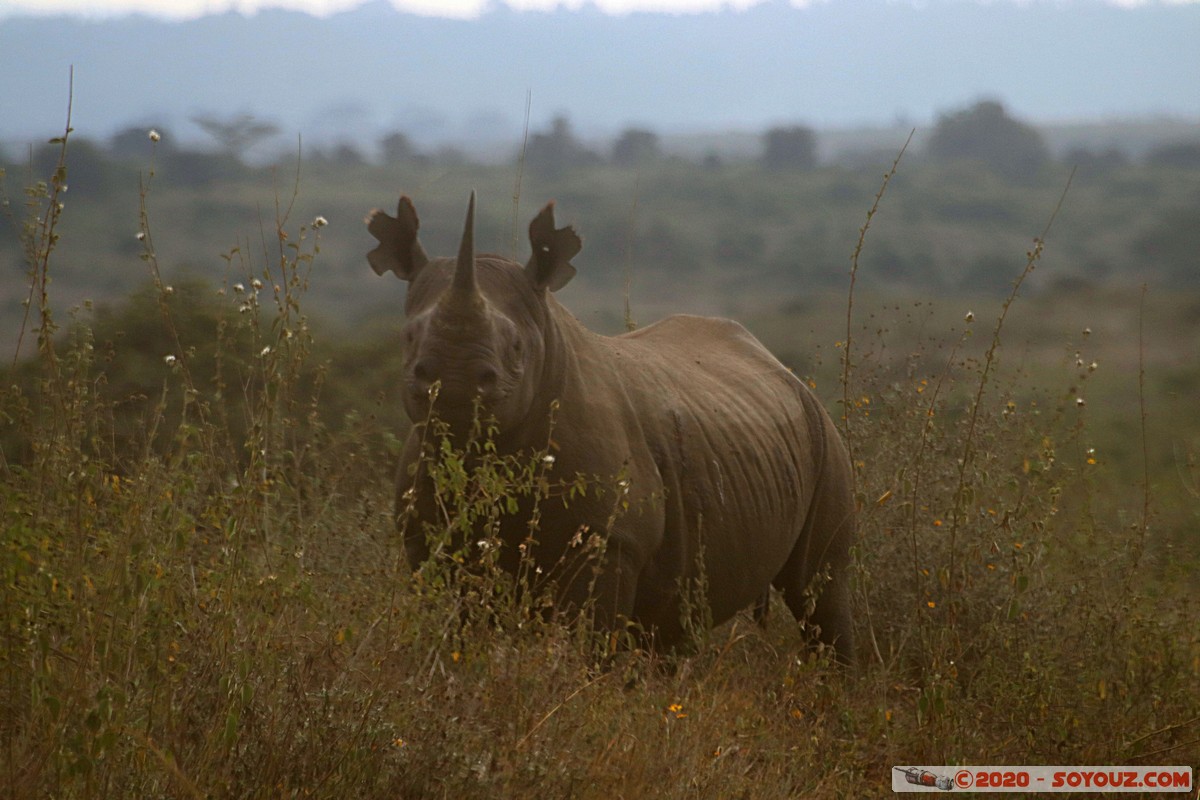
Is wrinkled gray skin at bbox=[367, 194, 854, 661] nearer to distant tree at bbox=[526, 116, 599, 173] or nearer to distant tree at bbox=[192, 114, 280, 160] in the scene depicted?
distant tree at bbox=[192, 114, 280, 160]

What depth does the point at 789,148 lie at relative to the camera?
27984 millimetres

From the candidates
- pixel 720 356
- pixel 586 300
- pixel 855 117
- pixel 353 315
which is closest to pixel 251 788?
pixel 720 356

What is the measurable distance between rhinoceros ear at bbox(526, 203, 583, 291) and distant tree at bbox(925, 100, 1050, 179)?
22878mm

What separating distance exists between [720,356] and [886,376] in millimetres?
949

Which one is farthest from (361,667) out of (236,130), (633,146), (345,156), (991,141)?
(991,141)

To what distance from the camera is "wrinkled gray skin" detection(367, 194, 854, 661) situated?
4.45 meters

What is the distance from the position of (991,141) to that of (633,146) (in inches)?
312

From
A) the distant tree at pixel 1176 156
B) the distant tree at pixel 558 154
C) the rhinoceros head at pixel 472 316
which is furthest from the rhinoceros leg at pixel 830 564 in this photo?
the distant tree at pixel 1176 156

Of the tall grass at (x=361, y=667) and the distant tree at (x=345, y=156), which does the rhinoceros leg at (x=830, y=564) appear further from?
the distant tree at (x=345, y=156)

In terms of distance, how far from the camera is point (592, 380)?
5148 mm

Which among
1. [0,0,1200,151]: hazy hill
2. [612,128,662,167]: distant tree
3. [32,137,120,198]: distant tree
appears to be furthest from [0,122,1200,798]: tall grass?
[0,0,1200,151]: hazy hill

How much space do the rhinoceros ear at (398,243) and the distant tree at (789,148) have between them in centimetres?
2252

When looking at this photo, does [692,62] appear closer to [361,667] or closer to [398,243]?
[398,243]

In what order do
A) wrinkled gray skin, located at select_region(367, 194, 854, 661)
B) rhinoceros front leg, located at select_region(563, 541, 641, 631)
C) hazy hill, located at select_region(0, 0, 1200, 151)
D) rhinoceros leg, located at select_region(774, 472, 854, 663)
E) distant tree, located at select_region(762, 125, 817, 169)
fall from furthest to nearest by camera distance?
hazy hill, located at select_region(0, 0, 1200, 151), distant tree, located at select_region(762, 125, 817, 169), rhinoceros leg, located at select_region(774, 472, 854, 663), rhinoceros front leg, located at select_region(563, 541, 641, 631), wrinkled gray skin, located at select_region(367, 194, 854, 661)
